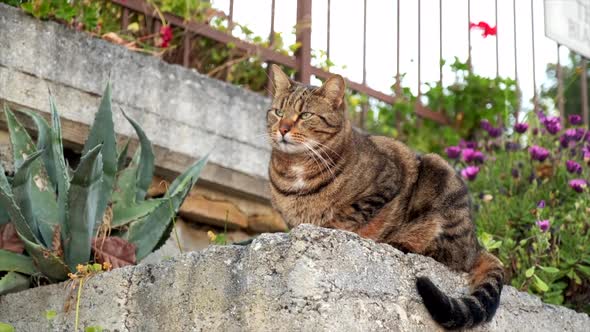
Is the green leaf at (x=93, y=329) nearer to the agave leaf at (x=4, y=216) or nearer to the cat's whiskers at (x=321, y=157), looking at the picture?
the agave leaf at (x=4, y=216)

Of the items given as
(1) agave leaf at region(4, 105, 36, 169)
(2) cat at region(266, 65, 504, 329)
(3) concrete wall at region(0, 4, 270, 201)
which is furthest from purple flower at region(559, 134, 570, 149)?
(1) agave leaf at region(4, 105, 36, 169)

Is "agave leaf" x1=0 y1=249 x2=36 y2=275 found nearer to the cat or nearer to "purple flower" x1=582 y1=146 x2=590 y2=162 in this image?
the cat

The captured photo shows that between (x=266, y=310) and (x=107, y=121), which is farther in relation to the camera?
(x=107, y=121)

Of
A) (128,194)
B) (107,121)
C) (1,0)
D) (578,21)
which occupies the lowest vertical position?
(128,194)

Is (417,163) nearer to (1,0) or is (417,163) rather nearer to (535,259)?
(535,259)

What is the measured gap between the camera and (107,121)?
3.34 metres

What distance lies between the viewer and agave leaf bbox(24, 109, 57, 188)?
331 cm

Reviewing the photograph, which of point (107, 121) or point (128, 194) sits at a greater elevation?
point (107, 121)

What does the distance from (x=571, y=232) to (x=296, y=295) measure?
2390 mm

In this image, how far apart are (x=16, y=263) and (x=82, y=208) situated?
0.39 meters

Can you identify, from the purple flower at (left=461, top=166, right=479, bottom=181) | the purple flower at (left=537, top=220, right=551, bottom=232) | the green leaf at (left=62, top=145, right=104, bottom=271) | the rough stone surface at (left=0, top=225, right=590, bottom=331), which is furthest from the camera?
the purple flower at (left=461, top=166, right=479, bottom=181)

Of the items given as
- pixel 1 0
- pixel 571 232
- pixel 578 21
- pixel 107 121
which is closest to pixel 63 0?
pixel 1 0

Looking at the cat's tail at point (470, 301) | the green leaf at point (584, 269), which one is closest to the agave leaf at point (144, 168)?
the cat's tail at point (470, 301)

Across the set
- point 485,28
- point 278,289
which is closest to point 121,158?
point 278,289
